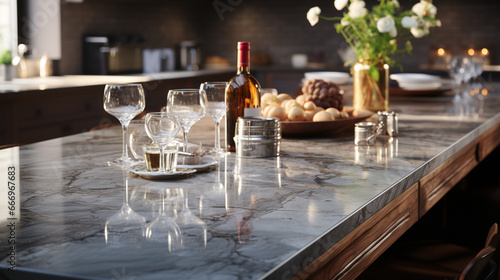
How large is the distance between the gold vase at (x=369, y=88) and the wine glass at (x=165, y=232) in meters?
1.69

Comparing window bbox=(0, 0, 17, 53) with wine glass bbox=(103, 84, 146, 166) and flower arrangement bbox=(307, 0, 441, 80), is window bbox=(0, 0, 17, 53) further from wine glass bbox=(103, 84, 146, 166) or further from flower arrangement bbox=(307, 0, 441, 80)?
wine glass bbox=(103, 84, 146, 166)

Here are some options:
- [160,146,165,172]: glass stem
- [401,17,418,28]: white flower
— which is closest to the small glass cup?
[160,146,165,172]: glass stem

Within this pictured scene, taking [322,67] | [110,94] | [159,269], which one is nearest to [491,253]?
[159,269]

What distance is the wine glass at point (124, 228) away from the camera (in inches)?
35.9

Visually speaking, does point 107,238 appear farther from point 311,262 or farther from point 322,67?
point 322,67

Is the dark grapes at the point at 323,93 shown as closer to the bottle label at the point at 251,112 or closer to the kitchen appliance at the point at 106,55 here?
the bottle label at the point at 251,112

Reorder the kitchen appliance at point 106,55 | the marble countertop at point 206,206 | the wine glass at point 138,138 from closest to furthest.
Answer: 1. the marble countertop at point 206,206
2. the wine glass at point 138,138
3. the kitchen appliance at point 106,55

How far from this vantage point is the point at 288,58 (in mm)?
7707

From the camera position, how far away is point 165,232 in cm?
96

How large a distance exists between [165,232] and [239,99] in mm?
823

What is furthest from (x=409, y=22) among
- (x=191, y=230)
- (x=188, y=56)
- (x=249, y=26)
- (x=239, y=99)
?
(x=249, y=26)

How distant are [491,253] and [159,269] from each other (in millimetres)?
663

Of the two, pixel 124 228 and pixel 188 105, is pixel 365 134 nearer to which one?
pixel 188 105

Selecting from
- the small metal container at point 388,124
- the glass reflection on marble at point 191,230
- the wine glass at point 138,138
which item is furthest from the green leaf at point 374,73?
the glass reflection on marble at point 191,230
